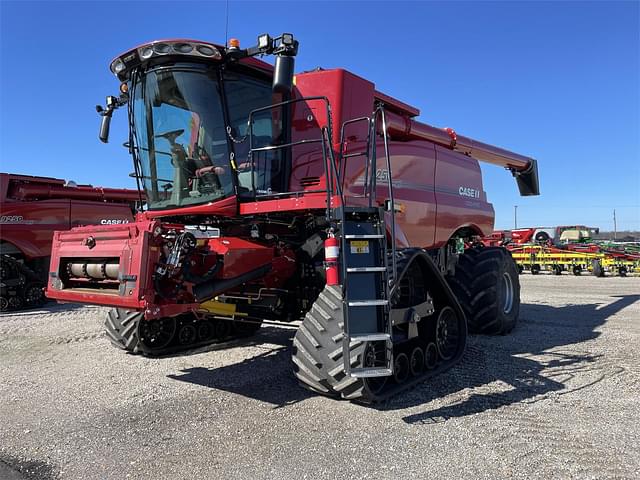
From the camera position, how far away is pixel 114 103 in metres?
5.64

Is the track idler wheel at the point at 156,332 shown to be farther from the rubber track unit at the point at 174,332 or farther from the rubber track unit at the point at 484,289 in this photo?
the rubber track unit at the point at 484,289

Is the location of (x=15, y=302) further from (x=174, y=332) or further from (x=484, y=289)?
(x=484, y=289)

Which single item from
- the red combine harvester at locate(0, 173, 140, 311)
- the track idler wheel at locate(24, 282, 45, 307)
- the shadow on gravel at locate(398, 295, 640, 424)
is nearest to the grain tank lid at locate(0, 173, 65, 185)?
the red combine harvester at locate(0, 173, 140, 311)

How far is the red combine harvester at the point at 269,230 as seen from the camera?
4.01m

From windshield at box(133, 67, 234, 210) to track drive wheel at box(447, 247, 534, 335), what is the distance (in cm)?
402

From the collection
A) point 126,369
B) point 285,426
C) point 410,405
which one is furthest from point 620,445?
point 126,369

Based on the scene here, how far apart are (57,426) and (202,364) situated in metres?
Result: 1.94

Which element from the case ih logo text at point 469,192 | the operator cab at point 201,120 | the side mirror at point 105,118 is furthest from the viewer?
the case ih logo text at point 469,192

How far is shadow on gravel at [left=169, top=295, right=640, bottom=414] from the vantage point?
4.22 m

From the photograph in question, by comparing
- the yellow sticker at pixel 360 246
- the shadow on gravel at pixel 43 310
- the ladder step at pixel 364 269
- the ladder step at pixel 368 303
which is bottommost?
the shadow on gravel at pixel 43 310

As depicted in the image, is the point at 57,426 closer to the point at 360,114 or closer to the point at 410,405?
the point at 410,405

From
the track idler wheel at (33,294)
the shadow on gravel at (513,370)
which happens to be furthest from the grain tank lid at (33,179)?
the shadow on gravel at (513,370)

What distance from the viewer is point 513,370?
17.0 feet

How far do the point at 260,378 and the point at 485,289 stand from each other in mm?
3718
